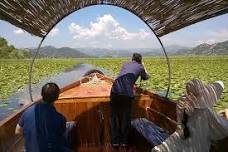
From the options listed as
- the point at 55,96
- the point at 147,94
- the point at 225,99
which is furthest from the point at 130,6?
the point at 225,99

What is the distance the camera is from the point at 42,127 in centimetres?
281

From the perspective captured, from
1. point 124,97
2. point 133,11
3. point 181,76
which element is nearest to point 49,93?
point 124,97

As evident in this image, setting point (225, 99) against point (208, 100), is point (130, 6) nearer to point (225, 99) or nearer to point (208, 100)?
point (208, 100)

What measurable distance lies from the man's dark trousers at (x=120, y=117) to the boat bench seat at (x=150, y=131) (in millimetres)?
171

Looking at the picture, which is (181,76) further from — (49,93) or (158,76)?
(49,93)

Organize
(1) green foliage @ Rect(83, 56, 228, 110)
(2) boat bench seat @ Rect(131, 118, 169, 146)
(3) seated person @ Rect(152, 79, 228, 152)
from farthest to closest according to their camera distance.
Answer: (1) green foliage @ Rect(83, 56, 228, 110) → (2) boat bench seat @ Rect(131, 118, 169, 146) → (3) seated person @ Rect(152, 79, 228, 152)

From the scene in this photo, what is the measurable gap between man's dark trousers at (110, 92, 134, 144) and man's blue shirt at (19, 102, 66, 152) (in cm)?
190

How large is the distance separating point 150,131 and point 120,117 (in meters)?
0.43

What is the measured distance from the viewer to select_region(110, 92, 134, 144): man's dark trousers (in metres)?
4.71

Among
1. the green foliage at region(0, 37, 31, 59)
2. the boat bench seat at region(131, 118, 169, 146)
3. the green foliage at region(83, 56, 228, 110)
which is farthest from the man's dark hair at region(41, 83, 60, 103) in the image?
the green foliage at region(0, 37, 31, 59)

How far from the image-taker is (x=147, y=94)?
577cm

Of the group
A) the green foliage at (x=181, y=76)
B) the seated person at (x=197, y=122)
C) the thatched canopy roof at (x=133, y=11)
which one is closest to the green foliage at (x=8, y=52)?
the green foliage at (x=181, y=76)

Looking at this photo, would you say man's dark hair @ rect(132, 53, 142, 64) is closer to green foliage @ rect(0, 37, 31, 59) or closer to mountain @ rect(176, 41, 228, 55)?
green foliage @ rect(0, 37, 31, 59)

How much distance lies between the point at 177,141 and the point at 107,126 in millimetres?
2734
